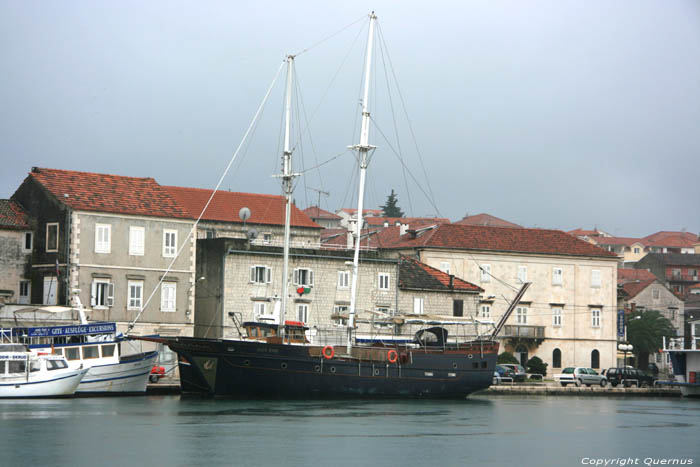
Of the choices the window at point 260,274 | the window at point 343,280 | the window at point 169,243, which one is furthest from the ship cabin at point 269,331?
the window at point 343,280

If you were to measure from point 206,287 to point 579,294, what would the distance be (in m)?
34.7

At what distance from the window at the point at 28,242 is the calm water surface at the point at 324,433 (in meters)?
14.5

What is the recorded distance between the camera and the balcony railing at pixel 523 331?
86000 millimetres

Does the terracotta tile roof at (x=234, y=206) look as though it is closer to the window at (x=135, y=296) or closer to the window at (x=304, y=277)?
the window at (x=304, y=277)

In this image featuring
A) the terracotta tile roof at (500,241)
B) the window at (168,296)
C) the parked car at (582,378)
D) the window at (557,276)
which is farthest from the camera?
the window at (557,276)

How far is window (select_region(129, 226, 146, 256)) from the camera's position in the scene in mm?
66125

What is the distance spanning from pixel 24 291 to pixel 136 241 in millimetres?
7157

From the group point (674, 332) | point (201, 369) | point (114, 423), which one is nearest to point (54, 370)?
point (201, 369)

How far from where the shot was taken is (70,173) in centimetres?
6825

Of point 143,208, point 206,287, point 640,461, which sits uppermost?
point 143,208

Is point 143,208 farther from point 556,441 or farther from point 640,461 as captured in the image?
point 640,461

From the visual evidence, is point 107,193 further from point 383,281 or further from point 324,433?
point 324,433

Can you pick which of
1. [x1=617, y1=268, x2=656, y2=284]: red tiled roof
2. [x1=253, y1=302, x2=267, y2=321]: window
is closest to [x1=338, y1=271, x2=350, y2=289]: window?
[x1=253, y1=302, x2=267, y2=321]: window

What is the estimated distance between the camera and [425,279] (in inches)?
3100
